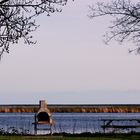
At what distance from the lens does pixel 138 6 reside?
1036 inches

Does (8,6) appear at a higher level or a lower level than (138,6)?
lower

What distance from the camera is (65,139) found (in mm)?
25344

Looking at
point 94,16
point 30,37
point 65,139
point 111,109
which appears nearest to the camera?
point 30,37

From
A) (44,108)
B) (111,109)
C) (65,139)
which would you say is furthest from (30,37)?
(111,109)

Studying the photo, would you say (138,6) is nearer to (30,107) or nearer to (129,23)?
(129,23)

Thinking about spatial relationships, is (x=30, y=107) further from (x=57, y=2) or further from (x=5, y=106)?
(x=57, y=2)

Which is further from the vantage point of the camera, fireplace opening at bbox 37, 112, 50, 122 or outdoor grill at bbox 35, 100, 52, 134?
fireplace opening at bbox 37, 112, 50, 122

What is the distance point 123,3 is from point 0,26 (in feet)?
34.9

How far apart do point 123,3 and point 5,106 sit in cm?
12777

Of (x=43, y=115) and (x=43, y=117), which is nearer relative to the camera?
(x=43, y=115)

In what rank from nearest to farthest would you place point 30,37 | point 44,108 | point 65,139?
point 30,37 → point 65,139 → point 44,108

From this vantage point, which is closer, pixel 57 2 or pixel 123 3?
pixel 57 2

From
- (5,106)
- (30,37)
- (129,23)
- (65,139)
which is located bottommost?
(65,139)

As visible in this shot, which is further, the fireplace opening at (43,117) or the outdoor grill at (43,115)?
the fireplace opening at (43,117)
